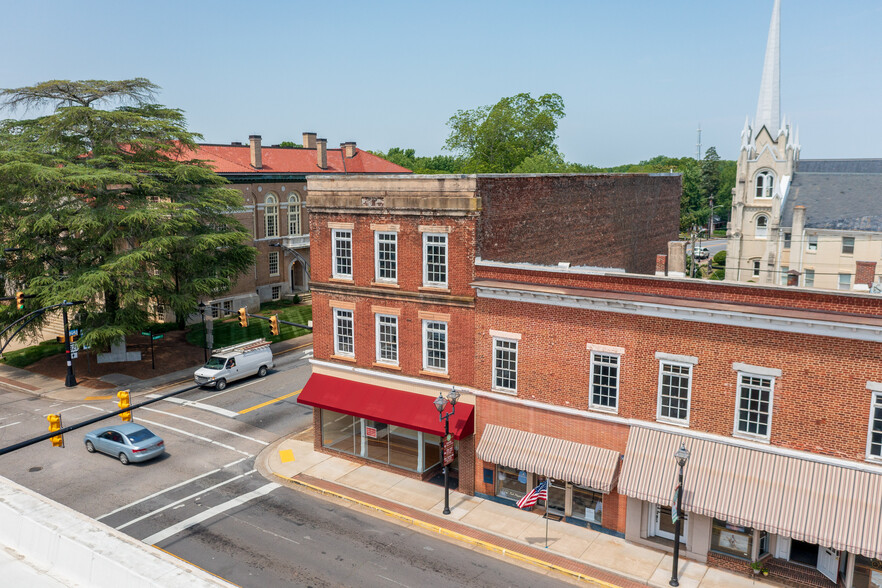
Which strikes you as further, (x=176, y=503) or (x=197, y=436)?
(x=197, y=436)

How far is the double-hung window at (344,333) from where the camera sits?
29359 millimetres

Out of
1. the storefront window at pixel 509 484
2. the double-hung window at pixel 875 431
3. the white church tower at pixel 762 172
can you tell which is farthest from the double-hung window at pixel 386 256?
the white church tower at pixel 762 172

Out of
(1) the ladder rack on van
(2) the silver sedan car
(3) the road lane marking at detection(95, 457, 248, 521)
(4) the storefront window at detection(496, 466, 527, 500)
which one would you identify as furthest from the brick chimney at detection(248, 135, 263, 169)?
(4) the storefront window at detection(496, 466, 527, 500)

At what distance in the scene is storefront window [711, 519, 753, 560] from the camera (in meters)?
21.0

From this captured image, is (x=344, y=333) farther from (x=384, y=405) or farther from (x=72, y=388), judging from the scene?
(x=72, y=388)

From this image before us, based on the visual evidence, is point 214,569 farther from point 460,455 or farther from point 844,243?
point 844,243

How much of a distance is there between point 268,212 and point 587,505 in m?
48.5

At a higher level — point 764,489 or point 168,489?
point 764,489

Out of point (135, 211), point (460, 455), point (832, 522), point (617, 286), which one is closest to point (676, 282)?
point (617, 286)

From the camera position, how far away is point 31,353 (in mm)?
48750

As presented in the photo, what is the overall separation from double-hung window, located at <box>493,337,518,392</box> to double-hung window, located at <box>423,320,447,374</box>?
2295 millimetres

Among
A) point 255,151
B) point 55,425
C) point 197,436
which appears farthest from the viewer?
point 255,151

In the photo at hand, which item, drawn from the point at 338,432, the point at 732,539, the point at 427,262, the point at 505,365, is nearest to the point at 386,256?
the point at 427,262

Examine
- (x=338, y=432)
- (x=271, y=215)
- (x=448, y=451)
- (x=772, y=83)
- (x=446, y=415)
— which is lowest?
(x=338, y=432)
